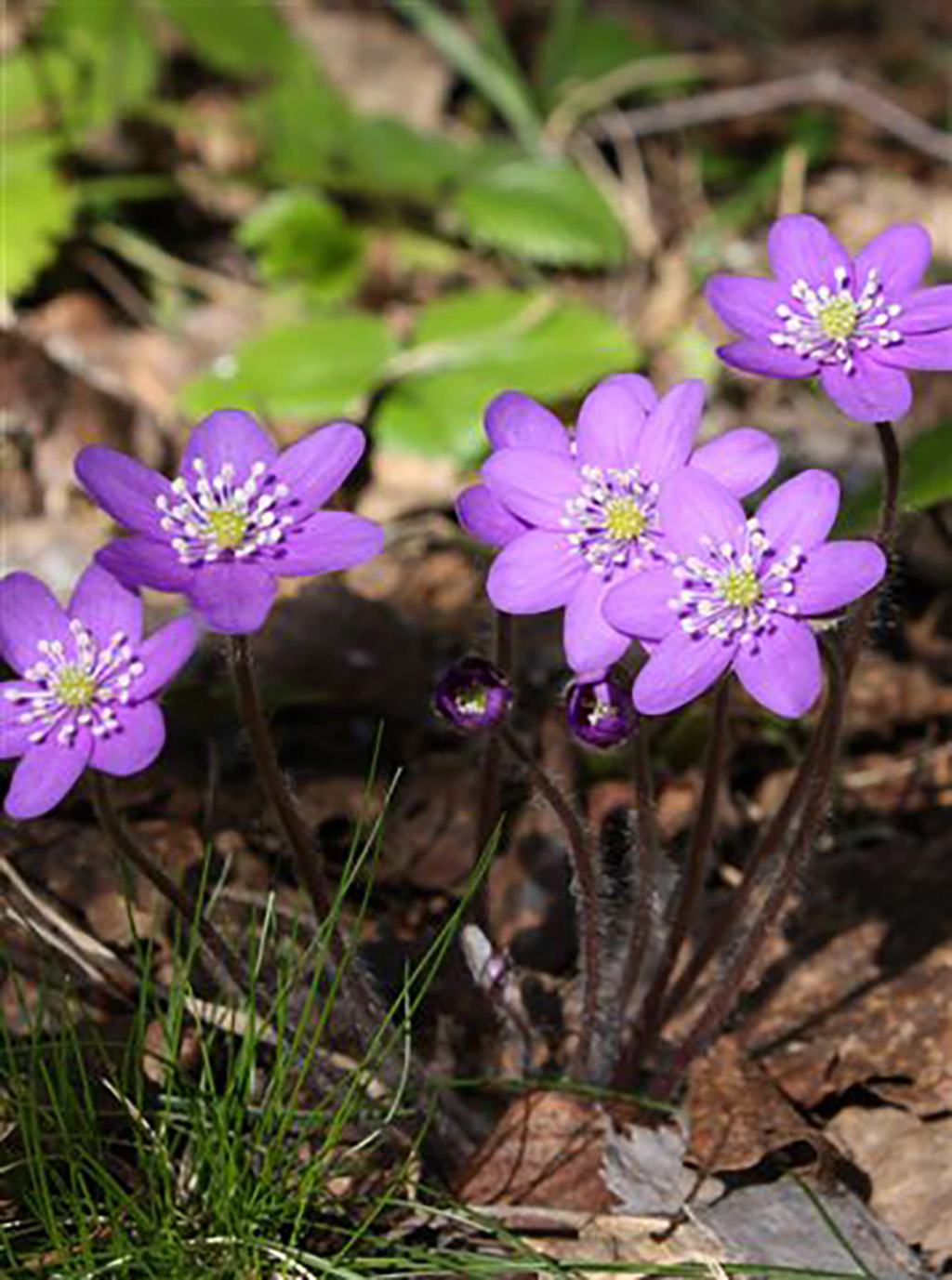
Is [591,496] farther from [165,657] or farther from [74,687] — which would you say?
[74,687]

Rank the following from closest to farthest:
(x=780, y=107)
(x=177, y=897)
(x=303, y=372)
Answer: (x=177, y=897)
(x=303, y=372)
(x=780, y=107)

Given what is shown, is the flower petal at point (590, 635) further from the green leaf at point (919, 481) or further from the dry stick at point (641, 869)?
the green leaf at point (919, 481)

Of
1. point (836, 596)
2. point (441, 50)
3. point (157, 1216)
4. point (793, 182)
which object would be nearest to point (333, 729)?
point (157, 1216)

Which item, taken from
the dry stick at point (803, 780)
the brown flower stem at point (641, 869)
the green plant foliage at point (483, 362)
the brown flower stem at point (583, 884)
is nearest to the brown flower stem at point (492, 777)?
the brown flower stem at point (583, 884)

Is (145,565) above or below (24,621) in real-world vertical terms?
above

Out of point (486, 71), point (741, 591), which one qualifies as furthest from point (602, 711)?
point (486, 71)

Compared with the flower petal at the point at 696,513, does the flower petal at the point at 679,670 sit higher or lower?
lower
